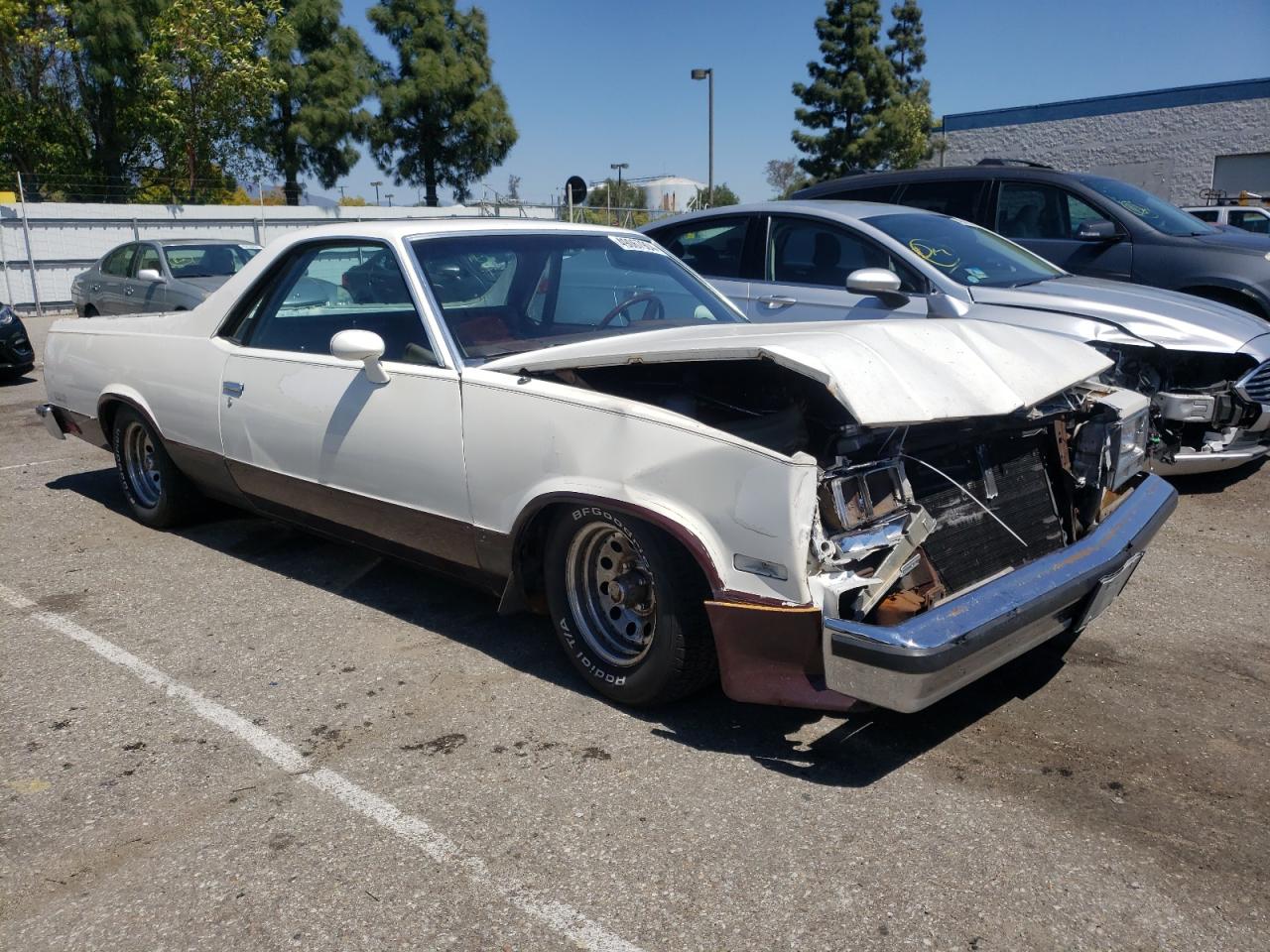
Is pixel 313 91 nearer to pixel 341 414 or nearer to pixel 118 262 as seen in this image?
pixel 118 262

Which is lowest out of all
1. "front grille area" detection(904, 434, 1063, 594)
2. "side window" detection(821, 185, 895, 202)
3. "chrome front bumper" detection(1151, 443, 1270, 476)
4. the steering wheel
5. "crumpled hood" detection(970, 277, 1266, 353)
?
"chrome front bumper" detection(1151, 443, 1270, 476)

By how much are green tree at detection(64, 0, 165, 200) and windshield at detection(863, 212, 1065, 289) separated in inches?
1080

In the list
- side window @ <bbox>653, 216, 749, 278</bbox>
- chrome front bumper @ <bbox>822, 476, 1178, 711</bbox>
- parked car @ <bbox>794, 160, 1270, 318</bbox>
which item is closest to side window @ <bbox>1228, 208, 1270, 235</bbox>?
parked car @ <bbox>794, 160, 1270, 318</bbox>

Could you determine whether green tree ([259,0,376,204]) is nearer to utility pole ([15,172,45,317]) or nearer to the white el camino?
utility pole ([15,172,45,317])

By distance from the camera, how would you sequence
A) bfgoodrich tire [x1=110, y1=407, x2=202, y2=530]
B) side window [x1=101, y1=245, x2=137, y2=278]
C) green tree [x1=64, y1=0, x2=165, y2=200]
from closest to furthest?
bfgoodrich tire [x1=110, y1=407, x2=202, y2=530] < side window [x1=101, y1=245, x2=137, y2=278] < green tree [x1=64, y1=0, x2=165, y2=200]

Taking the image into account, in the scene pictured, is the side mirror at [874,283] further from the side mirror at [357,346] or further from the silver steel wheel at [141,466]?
the silver steel wheel at [141,466]

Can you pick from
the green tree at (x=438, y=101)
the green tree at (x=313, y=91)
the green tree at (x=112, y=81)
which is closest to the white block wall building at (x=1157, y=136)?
the green tree at (x=438, y=101)

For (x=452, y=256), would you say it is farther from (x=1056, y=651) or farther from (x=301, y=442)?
(x=1056, y=651)

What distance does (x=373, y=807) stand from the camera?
2.99 metres

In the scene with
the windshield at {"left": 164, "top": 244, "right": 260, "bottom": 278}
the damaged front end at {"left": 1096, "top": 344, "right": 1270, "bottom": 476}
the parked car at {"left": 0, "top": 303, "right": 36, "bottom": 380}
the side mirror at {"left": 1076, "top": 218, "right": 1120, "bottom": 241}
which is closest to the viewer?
the damaged front end at {"left": 1096, "top": 344, "right": 1270, "bottom": 476}

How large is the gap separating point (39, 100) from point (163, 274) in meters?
25.3

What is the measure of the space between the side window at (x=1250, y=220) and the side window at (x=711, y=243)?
48.3 feet

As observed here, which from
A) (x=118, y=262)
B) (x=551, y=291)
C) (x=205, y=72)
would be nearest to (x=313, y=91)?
(x=205, y=72)

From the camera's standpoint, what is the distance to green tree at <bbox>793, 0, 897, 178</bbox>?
40.7m
